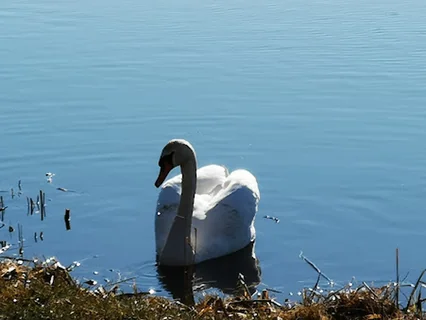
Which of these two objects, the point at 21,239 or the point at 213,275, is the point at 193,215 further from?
Answer: the point at 21,239

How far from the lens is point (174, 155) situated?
31.9 ft

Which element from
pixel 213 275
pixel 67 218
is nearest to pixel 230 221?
pixel 213 275

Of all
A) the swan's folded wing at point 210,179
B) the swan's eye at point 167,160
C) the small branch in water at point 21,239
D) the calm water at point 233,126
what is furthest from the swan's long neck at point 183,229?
the small branch in water at point 21,239

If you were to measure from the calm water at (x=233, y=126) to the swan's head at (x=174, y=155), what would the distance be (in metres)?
0.84

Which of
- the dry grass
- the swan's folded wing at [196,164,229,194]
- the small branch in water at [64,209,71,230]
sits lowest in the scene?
the small branch in water at [64,209,71,230]

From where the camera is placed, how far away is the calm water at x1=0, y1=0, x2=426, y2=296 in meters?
9.80

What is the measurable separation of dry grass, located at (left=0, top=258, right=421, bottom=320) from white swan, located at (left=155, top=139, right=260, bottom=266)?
11.6ft

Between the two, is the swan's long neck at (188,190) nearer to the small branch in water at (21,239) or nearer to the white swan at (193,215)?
the white swan at (193,215)

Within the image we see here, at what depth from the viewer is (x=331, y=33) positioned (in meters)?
20.3

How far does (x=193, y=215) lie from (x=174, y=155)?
805 mm

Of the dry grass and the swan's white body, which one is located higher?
the dry grass

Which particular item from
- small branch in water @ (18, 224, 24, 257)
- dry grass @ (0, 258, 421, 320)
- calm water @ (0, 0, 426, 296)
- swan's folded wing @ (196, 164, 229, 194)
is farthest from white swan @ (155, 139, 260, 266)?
dry grass @ (0, 258, 421, 320)

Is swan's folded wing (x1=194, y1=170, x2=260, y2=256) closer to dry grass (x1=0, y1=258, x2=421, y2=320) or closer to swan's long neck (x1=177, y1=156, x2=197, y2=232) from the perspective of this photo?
swan's long neck (x1=177, y1=156, x2=197, y2=232)

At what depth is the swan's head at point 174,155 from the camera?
382 inches
